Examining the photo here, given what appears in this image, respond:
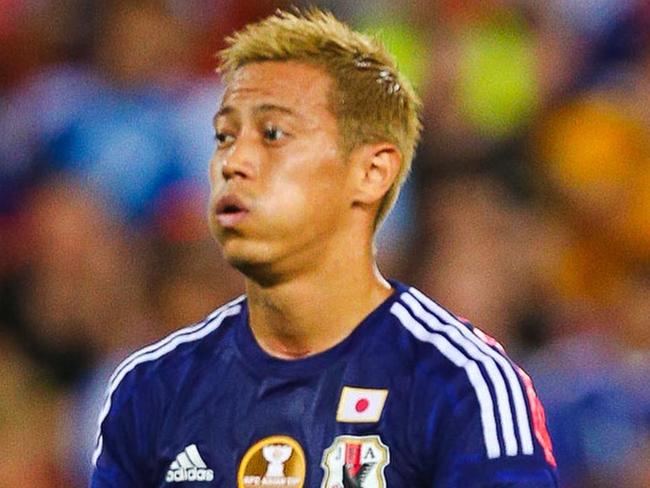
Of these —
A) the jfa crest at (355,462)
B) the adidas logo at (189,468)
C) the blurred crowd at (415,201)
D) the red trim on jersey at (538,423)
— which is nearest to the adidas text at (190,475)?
the adidas logo at (189,468)

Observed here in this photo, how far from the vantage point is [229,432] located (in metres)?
3.84

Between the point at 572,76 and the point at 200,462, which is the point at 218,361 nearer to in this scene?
the point at 200,462

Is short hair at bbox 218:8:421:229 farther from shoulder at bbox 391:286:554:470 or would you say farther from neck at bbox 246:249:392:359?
shoulder at bbox 391:286:554:470

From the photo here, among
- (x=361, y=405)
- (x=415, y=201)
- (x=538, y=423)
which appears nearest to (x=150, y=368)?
(x=361, y=405)

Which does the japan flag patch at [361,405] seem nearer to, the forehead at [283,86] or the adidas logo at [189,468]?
the adidas logo at [189,468]

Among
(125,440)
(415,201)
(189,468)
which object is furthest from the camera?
(415,201)

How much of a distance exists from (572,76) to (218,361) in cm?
372

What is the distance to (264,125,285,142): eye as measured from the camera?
3828 mm

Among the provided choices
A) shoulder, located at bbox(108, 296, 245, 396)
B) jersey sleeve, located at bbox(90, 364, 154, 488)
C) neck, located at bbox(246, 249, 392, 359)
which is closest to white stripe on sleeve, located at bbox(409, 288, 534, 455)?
neck, located at bbox(246, 249, 392, 359)

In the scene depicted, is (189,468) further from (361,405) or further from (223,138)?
(223,138)

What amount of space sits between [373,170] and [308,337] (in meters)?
0.43

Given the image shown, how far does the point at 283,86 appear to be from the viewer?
12.7 ft

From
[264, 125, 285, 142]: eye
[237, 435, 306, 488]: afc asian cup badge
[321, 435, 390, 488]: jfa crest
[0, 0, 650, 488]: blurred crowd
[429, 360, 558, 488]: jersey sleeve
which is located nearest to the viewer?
[429, 360, 558, 488]: jersey sleeve

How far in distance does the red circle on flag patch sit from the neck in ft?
0.69
